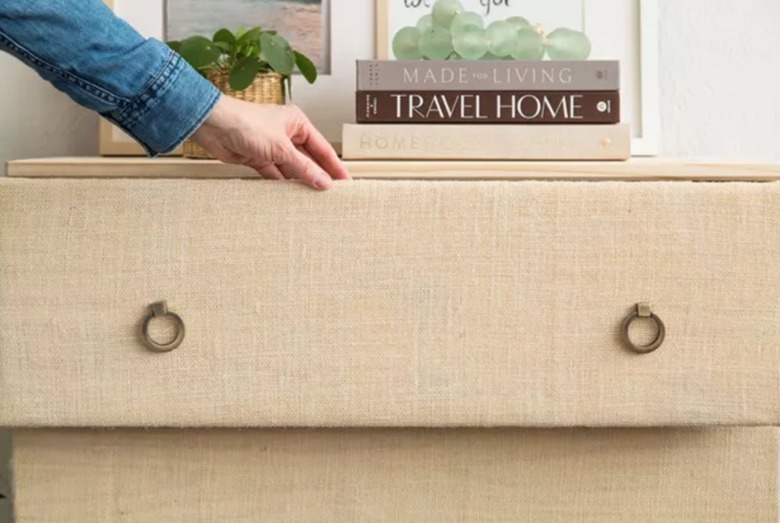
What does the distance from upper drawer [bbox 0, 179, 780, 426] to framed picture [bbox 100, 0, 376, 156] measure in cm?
39

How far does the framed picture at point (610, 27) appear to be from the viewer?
1187 millimetres

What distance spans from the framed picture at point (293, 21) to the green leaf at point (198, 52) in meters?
0.19

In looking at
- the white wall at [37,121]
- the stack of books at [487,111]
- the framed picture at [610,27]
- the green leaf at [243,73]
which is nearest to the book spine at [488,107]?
the stack of books at [487,111]

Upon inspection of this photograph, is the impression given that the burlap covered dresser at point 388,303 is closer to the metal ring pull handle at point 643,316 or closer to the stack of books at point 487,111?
the metal ring pull handle at point 643,316

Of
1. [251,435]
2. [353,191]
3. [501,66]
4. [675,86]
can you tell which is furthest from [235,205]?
[675,86]

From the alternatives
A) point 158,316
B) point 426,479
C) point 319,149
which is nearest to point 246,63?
point 319,149

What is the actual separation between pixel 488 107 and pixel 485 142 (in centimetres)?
4

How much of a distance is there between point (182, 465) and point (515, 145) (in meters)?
0.42

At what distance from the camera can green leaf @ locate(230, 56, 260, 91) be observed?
1.00 metres

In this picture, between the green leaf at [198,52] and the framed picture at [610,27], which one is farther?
the framed picture at [610,27]

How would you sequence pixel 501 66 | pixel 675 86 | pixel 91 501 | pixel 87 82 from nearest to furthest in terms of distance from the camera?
pixel 87 82 < pixel 91 501 < pixel 501 66 < pixel 675 86

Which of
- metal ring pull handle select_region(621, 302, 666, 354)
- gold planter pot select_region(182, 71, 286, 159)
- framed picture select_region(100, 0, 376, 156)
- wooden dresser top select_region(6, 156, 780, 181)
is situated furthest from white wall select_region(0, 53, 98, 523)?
metal ring pull handle select_region(621, 302, 666, 354)

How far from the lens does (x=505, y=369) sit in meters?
0.84

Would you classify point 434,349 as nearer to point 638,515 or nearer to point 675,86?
point 638,515
